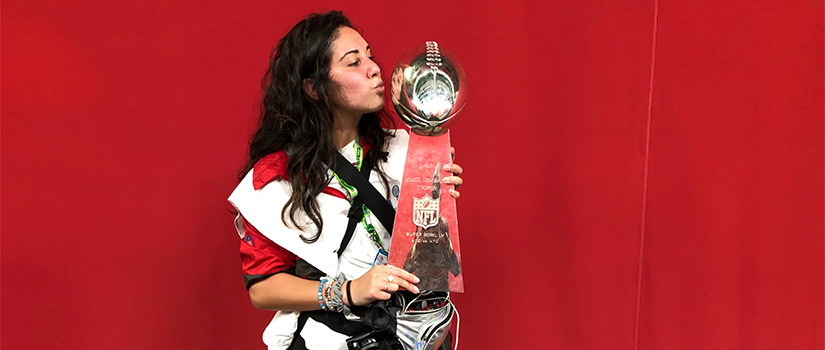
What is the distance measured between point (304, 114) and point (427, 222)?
12.6 inches

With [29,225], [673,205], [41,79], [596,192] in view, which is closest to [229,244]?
[29,225]

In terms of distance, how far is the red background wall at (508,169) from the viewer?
1909mm

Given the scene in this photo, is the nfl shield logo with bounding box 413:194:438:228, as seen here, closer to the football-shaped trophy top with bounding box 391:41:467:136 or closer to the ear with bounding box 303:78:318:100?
the football-shaped trophy top with bounding box 391:41:467:136

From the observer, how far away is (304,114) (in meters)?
1.49

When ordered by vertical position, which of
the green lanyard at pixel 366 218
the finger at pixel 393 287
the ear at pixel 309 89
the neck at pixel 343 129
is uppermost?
the ear at pixel 309 89

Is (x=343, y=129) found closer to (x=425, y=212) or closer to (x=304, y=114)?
(x=304, y=114)

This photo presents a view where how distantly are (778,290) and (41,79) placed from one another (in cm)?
189

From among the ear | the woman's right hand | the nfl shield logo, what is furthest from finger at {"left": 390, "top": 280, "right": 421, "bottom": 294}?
the ear

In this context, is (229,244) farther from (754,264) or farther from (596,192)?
(754,264)

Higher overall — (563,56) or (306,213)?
(563,56)

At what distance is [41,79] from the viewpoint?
1994mm

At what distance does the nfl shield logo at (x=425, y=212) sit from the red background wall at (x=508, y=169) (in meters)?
0.88

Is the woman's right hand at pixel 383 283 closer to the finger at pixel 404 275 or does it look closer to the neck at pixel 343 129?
the finger at pixel 404 275

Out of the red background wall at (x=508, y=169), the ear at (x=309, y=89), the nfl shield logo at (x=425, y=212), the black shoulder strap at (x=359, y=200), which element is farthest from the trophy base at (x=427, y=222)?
the red background wall at (x=508, y=169)
